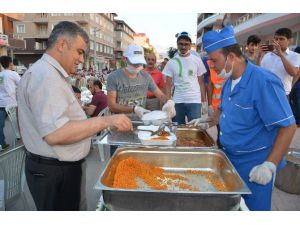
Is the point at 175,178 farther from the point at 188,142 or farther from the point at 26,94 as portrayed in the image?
the point at 26,94

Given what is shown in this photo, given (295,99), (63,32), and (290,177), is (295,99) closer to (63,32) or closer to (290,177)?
(290,177)

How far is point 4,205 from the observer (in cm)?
177

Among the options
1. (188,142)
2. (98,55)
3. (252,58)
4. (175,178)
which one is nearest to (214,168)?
(175,178)

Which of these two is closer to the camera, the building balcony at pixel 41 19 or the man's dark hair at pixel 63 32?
the man's dark hair at pixel 63 32

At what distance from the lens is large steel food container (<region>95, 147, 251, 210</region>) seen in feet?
3.25

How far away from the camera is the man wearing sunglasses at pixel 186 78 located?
335 cm

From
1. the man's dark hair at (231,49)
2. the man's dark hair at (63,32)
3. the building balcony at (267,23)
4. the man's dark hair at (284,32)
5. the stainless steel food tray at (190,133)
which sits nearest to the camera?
the man's dark hair at (63,32)

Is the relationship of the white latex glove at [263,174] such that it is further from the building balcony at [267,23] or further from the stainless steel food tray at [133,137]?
the building balcony at [267,23]

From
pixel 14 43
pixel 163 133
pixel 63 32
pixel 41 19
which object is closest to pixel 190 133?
pixel 163 133

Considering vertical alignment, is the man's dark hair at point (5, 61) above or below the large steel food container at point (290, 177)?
above

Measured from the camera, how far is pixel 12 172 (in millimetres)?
1859

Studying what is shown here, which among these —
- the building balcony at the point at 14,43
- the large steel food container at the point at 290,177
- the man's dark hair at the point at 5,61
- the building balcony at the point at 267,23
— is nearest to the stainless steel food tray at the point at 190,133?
the large steel food container at the point at 290,177

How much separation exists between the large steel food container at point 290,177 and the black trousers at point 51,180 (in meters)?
2.22

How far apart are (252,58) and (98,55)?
1506 inches
